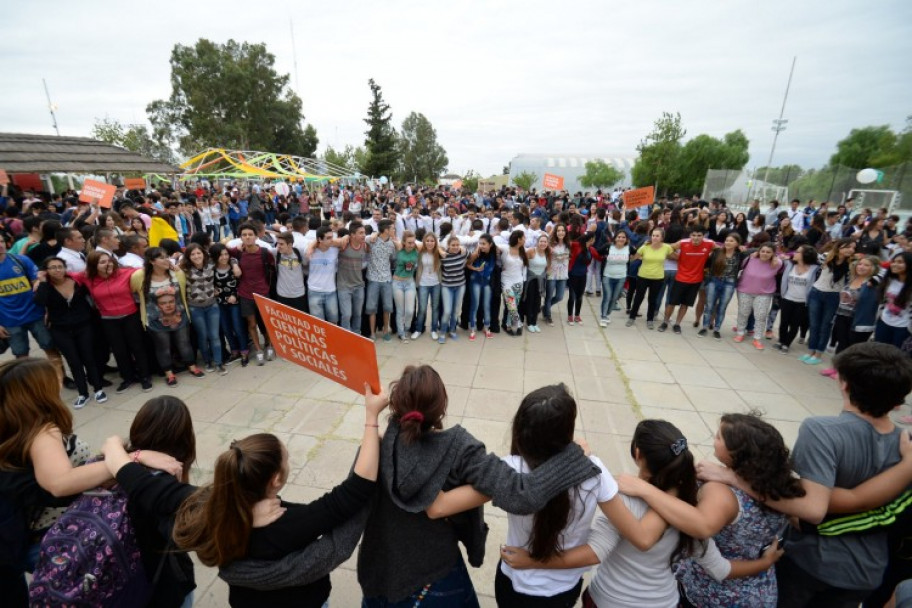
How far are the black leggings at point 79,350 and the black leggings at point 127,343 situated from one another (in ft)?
0.62

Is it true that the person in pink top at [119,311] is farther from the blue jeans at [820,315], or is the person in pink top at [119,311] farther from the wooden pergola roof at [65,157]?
the wooden pergola roof at [65,157]

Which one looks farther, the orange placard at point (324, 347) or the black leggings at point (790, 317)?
the black leggings at point (790, 317)

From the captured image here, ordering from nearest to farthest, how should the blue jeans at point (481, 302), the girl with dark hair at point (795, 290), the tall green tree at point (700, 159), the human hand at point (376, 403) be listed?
the human hand at point (376, 403)
the girl with dark hair at point (795, 290)
the blue jeans at point (481, 302)
the tall green tree at point (700, 159)

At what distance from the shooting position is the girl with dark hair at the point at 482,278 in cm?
631

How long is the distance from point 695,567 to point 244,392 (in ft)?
15.5

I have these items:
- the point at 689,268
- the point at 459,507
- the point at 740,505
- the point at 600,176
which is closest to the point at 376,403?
the point at 459,507

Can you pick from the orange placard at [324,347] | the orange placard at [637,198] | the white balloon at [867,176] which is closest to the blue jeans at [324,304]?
the orange placard at [324,347]

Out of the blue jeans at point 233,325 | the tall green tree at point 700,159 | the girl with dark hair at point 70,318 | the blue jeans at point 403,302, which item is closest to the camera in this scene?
the girl with dark hair at point 70,318

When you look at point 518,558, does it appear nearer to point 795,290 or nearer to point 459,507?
point 459,507

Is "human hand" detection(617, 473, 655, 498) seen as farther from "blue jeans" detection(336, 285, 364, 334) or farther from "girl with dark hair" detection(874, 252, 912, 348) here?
"girl with dark hair" detection(874, 252, 912, 348)

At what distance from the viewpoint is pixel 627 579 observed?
5.27 feet

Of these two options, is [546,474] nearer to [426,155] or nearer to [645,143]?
[645,143]

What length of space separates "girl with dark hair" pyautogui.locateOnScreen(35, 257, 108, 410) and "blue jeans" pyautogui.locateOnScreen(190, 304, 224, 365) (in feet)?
3.33

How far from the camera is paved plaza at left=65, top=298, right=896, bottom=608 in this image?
142 inches
